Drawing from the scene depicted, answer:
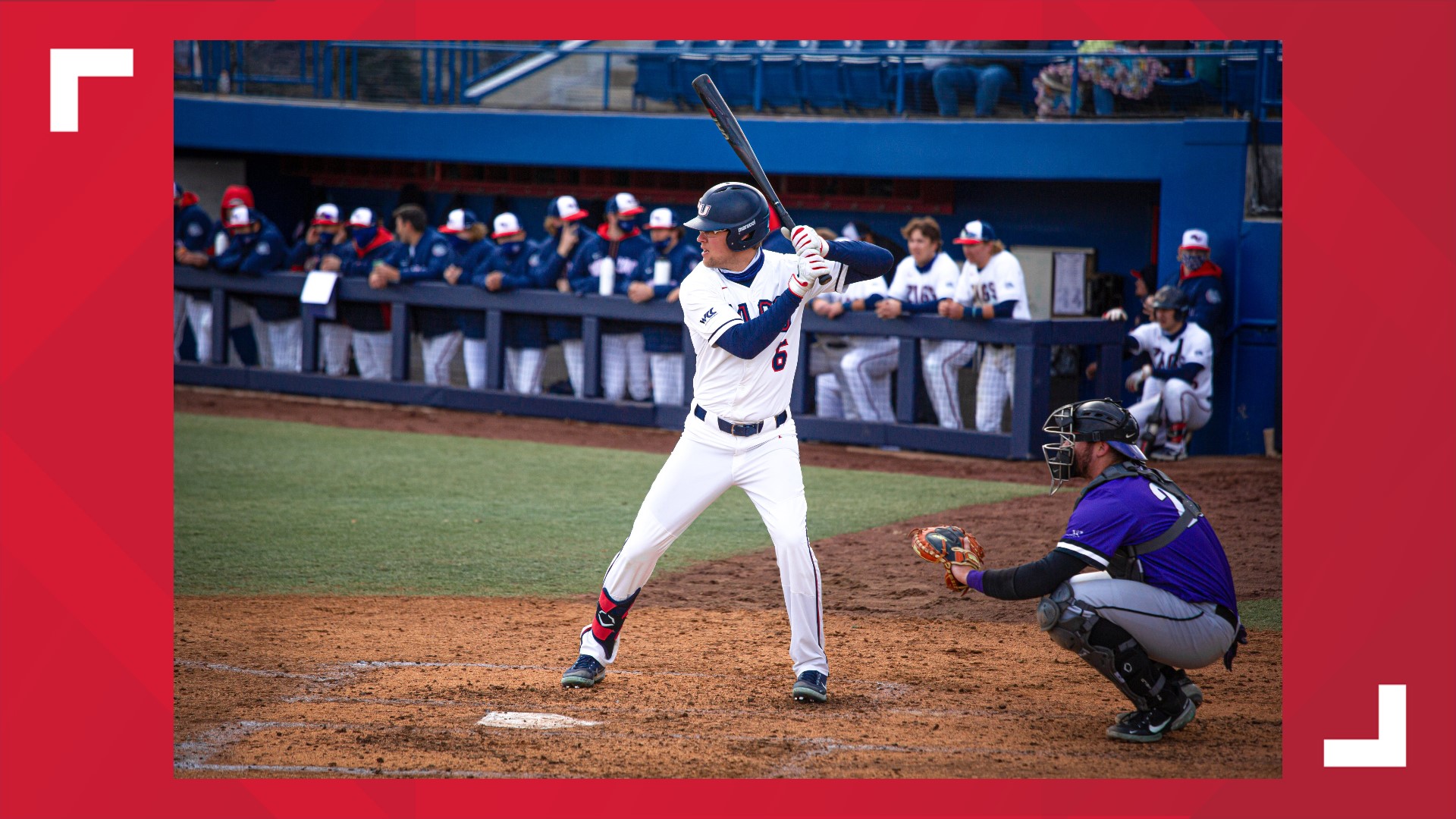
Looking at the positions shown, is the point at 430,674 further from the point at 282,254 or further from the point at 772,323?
the point at 282,254

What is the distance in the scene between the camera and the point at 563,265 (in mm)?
11867

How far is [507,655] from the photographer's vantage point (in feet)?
17.6

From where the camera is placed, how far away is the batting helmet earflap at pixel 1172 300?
9.95 m

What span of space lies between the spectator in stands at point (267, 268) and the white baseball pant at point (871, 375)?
209 inches

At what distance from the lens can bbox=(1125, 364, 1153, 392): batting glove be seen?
33.2 ft

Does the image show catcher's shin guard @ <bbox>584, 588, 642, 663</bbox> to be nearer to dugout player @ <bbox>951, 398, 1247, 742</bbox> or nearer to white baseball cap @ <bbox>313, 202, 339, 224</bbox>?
dugout player @ <bbox>951, 398, 1247, 742</bbox>

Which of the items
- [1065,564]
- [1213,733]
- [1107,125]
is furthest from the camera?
[1107,125]

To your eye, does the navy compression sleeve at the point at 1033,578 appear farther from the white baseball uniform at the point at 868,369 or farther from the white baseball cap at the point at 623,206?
the white baseball cap at the point at 623,206

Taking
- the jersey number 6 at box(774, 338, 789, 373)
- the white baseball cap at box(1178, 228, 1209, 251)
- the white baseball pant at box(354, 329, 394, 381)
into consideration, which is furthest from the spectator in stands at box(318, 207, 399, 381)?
the jersey number 6 at box(774, 338, 789, 373)

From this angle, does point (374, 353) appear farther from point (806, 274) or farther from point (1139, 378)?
point (806, 274)

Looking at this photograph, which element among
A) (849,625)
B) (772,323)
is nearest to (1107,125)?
(849,625)
